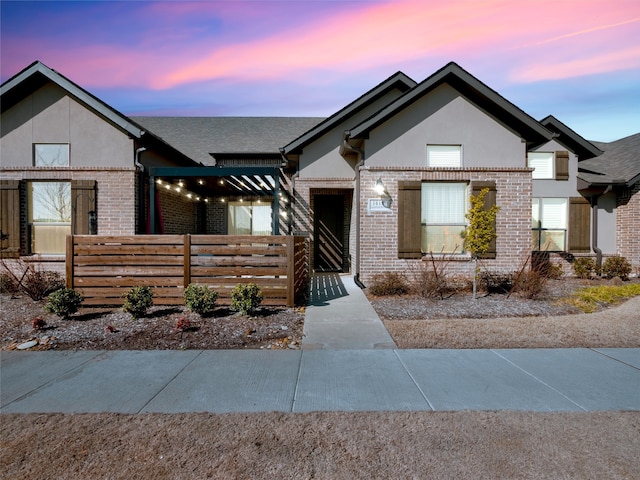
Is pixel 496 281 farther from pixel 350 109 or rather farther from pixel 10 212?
pixel 10 212

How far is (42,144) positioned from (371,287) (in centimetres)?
1037

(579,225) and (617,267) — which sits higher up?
(579,225)

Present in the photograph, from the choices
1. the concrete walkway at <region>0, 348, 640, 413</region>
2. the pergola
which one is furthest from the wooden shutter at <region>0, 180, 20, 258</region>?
the concrete walkway at <region>0, 348, 640, 413</region>

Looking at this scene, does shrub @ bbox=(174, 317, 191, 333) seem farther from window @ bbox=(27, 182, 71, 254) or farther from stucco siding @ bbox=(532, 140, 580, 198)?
stucco siding @ bbox=(532, 140, 580, 198)

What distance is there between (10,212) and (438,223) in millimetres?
12279

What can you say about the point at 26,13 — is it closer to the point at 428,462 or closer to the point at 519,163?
the point at 428,462

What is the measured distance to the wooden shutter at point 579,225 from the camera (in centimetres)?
1227

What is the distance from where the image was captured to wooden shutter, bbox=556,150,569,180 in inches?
490

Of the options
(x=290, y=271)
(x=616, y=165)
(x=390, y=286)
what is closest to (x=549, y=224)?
(x=616, y=165)

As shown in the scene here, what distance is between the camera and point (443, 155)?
9.80m

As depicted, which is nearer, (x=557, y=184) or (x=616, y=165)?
(x=557, y=184)

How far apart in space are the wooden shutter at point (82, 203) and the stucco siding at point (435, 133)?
8031 millimetres

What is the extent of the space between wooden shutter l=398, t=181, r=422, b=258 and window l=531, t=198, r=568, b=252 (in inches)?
226

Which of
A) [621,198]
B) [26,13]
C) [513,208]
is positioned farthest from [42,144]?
[621,198]
